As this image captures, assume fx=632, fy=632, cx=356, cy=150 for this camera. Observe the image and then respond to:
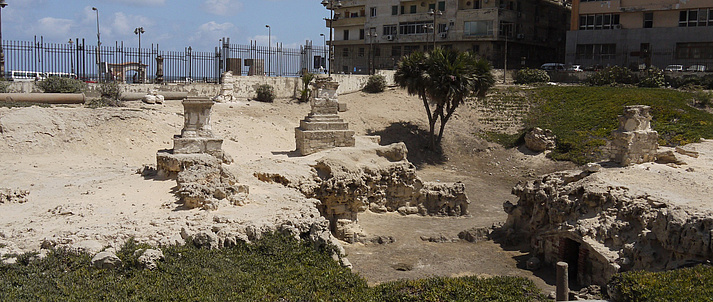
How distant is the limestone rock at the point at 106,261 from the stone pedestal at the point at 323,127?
36.3 ft

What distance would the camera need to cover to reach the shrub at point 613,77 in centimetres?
3809

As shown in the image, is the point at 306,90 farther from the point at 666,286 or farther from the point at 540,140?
the point at 666,286

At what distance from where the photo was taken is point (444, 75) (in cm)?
2812

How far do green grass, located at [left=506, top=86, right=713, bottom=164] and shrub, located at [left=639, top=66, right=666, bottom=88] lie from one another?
235 cm

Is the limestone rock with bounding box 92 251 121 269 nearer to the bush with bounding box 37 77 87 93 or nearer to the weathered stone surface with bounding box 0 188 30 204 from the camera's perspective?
the weathered stone surface with bounding box 0 188 30 204

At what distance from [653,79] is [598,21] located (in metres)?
7.99

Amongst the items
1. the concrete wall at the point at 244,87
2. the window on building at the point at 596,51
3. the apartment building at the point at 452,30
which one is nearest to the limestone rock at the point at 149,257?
the concrete wall at the point at 244,87

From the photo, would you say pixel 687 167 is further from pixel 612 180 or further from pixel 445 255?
pixel 445 255

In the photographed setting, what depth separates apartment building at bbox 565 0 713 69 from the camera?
39188 mm

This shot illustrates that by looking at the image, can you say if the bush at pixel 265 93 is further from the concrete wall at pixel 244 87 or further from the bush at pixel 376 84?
the bush at pixel 376 84

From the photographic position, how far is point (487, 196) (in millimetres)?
23609

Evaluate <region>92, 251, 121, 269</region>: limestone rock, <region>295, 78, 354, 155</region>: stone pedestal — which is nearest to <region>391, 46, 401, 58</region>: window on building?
<region>295, 78, 354, 155</region>: stone pedestal

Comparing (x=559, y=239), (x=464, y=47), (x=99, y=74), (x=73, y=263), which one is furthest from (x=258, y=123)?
(x=464, y=47)

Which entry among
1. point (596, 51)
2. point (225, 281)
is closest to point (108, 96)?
point (225, 281)
